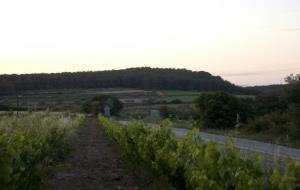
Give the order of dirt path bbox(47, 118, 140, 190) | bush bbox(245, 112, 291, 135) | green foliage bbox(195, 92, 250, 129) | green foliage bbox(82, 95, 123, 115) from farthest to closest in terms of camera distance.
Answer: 1. green foliage bbox(82, 95, 123, 115)
2. green foliage bbox(195, 92, 250, 129)
3. bush bbox(245, 112, 291, 135)
4. dirt path bbox(47, 118, 140, 190)

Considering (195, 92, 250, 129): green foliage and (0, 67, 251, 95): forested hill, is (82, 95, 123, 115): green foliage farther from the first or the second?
(195, 92, 250, 129): green foliage

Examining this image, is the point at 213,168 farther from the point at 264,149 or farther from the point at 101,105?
the point at 101,105

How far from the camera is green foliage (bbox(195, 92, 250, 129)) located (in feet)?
156

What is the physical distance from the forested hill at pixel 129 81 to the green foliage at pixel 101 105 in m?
11.5

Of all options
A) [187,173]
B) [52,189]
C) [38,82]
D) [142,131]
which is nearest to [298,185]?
[187,173]

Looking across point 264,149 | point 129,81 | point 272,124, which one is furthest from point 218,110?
point 129,81

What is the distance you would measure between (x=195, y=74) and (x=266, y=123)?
79110 millimetres

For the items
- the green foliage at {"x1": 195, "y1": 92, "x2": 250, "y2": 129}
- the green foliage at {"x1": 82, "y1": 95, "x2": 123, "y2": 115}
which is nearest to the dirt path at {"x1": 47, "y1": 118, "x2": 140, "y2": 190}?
the green foliage at {"x1": 195, "y1": 92, "x2": 250, "y2": 129}

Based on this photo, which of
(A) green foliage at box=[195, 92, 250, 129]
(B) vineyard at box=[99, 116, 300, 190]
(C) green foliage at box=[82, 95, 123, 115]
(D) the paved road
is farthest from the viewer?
(C) green foliage at box=[82, 95, 123, 115]

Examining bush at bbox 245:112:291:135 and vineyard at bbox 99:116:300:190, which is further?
bush at bbox 245:112:291:135

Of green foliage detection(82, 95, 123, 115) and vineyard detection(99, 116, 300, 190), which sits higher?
vineyard detection(99, 116, 300, 190)

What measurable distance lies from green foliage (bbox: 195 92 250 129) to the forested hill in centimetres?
5010

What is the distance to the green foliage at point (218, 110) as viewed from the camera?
4759 centimetres

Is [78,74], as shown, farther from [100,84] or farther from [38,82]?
[38,82]
